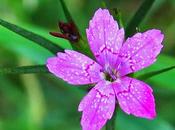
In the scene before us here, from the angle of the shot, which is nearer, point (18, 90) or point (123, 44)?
point (123, 44)

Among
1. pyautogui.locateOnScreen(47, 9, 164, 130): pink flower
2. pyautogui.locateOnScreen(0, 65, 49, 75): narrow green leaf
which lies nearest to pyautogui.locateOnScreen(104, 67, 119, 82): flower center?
pyautogui.locateOnScreen(47, 9, 164, 130): pink flower

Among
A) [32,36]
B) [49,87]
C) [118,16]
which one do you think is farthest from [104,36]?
[49,87]

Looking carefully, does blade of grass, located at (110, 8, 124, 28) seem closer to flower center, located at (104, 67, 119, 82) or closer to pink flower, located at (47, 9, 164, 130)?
pink flower, located at (47, 9, 164, 130)

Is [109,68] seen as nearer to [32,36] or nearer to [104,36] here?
[104,36]

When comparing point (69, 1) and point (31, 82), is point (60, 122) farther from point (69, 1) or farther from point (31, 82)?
point (69, 1)

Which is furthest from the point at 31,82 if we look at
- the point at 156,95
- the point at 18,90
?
the point at 156,95
